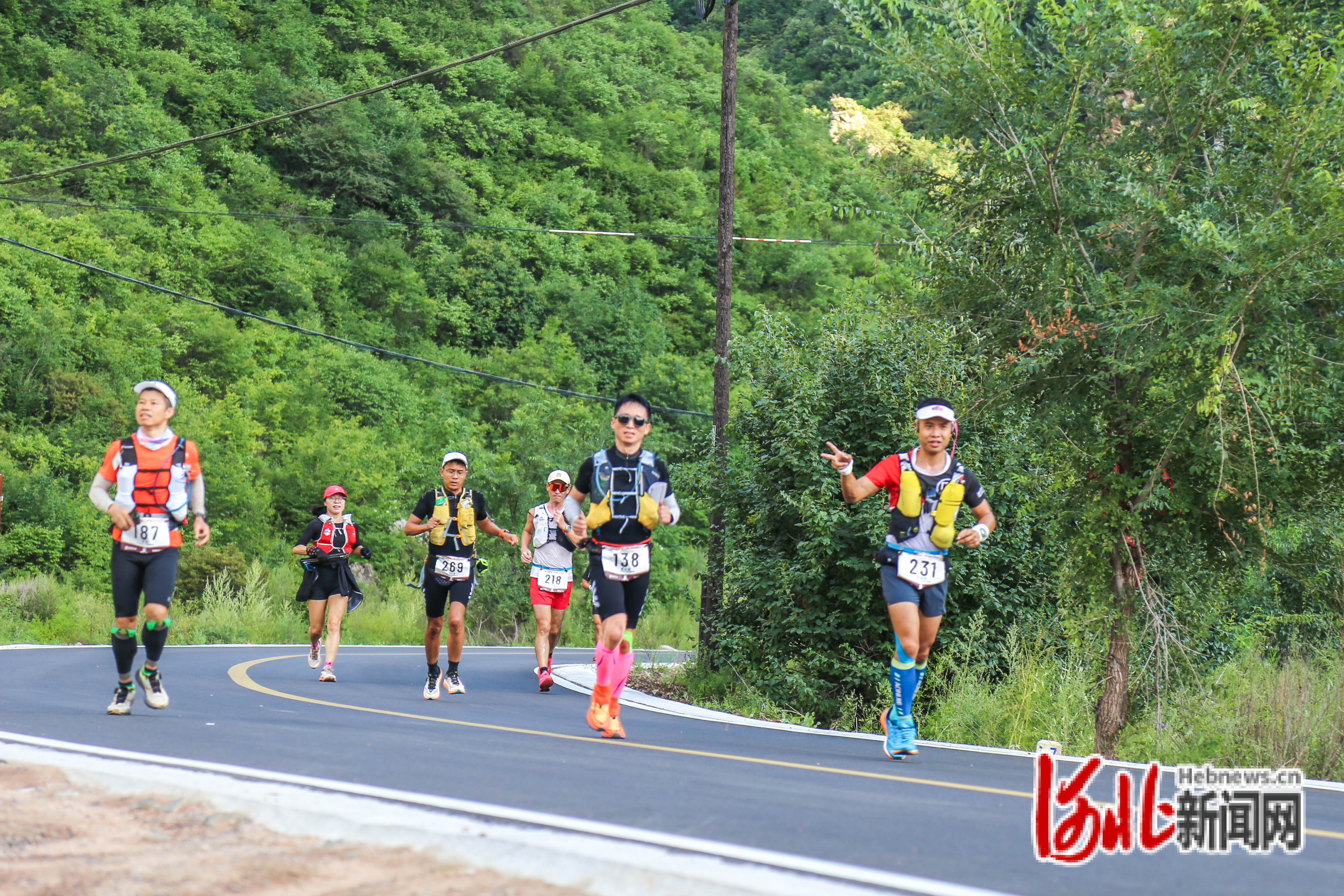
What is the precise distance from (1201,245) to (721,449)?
700 cm

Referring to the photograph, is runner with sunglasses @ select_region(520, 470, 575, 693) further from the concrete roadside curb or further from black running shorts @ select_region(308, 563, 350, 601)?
black running shorts @ select_region(308, 563, 350, 601)

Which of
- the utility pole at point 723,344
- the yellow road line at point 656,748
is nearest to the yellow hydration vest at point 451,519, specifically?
the yellow road line at point 656,748

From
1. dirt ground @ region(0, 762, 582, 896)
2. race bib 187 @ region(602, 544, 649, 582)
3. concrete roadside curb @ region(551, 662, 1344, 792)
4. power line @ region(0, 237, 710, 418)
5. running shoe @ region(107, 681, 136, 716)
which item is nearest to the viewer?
dirt ground @ region(0, 762, 582, 896)

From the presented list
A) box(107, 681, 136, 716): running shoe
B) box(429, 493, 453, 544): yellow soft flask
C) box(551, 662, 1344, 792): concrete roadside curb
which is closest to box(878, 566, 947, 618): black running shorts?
box(551, 662, 1344, 792): concrete roadside curb

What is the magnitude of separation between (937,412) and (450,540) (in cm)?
553

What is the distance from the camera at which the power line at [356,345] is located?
3108 cm

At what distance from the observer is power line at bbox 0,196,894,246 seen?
40.2m

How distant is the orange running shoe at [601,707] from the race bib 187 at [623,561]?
83 centimetres

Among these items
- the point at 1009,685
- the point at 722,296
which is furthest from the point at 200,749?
the point at 722,296

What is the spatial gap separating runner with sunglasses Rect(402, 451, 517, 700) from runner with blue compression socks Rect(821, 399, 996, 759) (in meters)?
4.59

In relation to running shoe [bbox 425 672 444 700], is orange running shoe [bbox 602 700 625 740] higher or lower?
higher

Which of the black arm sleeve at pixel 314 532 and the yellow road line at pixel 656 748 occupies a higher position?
the black arm sleeve at pixel 314 532

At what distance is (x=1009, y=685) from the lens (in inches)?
448

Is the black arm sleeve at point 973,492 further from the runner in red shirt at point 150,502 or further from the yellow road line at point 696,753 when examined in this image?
the runner in red shirt at point 150,502
